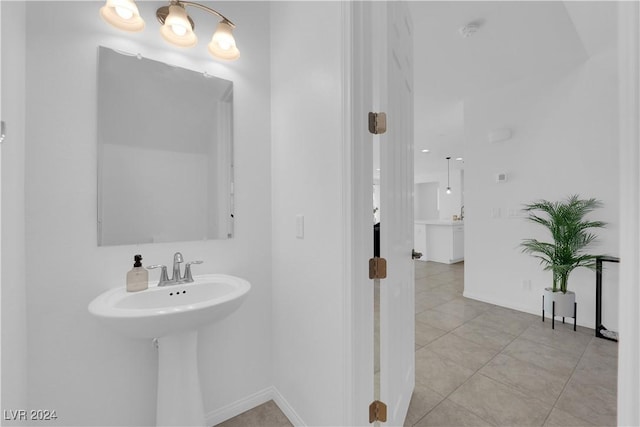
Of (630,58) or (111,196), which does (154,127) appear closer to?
(111,196)

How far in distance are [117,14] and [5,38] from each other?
1.40 feet

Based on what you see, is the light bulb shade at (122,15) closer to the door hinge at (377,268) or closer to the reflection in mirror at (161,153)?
the reflection in mirror at (161,153)

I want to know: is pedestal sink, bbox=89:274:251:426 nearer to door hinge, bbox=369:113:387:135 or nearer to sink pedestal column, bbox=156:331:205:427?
sink pedestal column, bbox=156:331:205:427

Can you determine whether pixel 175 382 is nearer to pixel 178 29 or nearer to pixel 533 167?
pixel 178 29

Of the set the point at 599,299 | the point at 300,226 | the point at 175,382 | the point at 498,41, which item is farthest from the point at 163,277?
the point at 599,299

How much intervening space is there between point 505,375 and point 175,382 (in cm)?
211

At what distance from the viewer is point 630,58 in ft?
1.36

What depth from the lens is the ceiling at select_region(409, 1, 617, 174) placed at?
1.98 meters

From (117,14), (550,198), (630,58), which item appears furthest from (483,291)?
(117,14)

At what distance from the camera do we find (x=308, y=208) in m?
1.38

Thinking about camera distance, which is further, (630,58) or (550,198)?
(550,198)

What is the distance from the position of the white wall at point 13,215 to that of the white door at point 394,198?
1361 millimetres

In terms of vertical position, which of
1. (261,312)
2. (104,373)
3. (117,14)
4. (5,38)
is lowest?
(104,373)

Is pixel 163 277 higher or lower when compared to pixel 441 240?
higher
